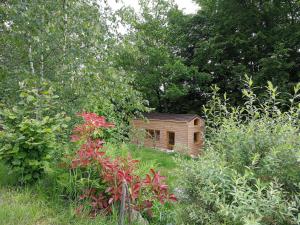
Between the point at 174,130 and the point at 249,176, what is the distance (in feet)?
27.2

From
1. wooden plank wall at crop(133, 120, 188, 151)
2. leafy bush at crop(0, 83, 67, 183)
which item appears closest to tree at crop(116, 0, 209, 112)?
wooden plank wall at crop(133, 120, 188, 151)

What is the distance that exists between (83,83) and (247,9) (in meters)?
9.23

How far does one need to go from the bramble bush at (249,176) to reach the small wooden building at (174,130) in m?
7.31

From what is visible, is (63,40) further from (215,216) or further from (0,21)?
(215,216)

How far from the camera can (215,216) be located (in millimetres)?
1398

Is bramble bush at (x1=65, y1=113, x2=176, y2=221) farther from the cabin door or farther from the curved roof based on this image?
the cabin door

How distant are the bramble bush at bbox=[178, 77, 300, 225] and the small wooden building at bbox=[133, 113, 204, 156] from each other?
7.31 meters

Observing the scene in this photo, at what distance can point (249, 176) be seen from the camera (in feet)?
4.73

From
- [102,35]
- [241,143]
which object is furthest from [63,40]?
[241,143]

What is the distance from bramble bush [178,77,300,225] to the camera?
1230 mm

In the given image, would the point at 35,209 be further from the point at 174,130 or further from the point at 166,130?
the point at 166,130

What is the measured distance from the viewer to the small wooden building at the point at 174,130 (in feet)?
30.7

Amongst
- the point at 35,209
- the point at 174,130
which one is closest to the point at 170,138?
the point at 174,130

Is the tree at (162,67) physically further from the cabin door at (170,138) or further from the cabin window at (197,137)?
the cabin window at (197,137)
